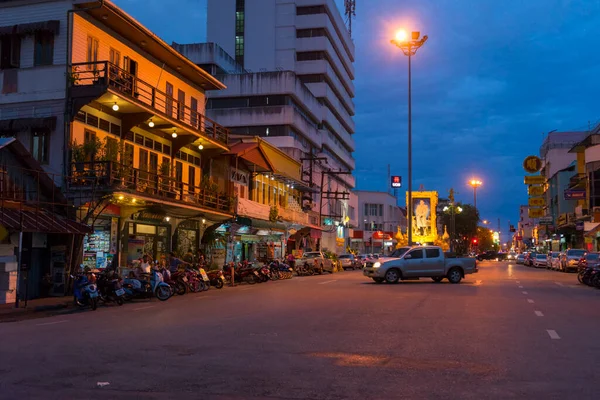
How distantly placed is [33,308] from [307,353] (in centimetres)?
1170

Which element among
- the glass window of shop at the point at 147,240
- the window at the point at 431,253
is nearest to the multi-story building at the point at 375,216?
the window at the point at 431,253

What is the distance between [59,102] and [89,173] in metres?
3.07

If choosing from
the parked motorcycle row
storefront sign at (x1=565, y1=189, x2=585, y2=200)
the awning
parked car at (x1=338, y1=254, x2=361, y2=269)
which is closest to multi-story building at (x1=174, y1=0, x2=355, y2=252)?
parked car at (x1=338, y1=254, x2=361, y2=269)

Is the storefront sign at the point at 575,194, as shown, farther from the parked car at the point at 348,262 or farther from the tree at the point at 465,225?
the tree at the point at 465,225

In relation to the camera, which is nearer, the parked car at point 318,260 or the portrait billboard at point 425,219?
the parked car at point 318,260

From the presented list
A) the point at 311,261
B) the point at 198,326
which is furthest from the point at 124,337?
the point at 311,261

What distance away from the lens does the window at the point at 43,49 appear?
82.0 ft

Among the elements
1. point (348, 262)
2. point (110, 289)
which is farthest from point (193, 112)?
point (348, 262)

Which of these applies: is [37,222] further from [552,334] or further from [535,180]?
[535,180]

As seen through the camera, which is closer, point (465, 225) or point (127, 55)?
point (127, 55)

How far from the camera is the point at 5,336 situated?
1205 centimetres

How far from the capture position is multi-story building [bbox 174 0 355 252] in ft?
220

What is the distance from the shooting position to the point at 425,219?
73.2 metres

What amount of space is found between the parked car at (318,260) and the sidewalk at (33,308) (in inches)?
983
